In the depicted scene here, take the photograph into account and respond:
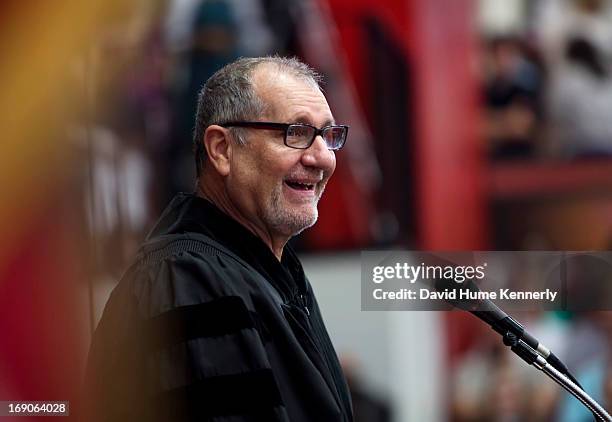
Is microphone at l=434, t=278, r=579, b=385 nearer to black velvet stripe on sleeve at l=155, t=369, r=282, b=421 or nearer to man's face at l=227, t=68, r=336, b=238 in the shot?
man's face at l=227, t=68, r=336, b=238

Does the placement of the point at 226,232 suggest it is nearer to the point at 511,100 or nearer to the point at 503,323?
the point at 503,323

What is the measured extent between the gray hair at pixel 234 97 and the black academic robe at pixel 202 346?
214 mm

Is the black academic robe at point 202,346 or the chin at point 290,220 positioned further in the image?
the chin at point 290,220

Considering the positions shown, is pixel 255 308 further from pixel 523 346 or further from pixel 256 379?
pixel 523 346

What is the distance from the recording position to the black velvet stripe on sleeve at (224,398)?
1781 millimetres

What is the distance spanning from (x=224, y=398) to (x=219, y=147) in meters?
0.55

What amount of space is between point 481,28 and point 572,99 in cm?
41

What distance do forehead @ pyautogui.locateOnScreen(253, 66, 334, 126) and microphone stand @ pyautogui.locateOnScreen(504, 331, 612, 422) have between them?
1.84 ft

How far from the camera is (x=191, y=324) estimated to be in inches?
71.7

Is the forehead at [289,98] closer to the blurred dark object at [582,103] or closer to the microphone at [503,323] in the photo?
the microphone at [503,323]

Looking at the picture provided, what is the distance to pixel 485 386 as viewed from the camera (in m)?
3.92

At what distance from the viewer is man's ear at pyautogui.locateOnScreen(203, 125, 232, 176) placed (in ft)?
6.90

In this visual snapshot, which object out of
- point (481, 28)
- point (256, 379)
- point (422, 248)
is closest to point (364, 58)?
point (481, 28)

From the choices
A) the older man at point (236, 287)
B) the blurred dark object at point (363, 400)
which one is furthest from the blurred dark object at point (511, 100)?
the older man at point (236, 287)
